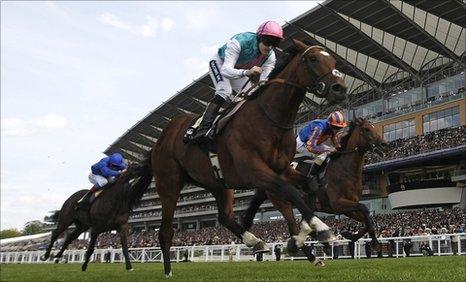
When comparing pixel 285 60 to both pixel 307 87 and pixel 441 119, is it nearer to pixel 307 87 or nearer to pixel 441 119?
pixel 307 87

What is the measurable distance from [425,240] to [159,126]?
56.7 meters

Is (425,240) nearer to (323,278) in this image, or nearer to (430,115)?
(323,278)

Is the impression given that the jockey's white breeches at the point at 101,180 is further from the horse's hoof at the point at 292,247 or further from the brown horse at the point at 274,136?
the horse's hoof at the point at 292,247

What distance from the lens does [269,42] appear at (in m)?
5.64

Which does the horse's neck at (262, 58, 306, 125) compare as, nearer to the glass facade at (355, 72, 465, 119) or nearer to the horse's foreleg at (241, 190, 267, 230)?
the horse's foreleg at (241, 190, 267, 230)

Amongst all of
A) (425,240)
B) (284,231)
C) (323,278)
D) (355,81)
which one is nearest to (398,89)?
(355,81)

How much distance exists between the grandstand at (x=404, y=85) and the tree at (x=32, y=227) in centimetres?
10418

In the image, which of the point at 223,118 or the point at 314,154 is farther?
the point at 314,154

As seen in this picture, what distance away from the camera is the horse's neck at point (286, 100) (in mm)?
4988

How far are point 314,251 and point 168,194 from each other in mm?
13917

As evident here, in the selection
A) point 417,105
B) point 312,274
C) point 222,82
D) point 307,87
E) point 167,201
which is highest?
point 417,105

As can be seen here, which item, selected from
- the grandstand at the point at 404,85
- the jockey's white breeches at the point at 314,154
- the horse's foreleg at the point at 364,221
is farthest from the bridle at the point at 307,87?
the grandstand at the point at 404,85

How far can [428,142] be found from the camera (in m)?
42.3

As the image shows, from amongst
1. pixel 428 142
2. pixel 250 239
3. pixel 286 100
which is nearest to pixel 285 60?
pixel 286 100
